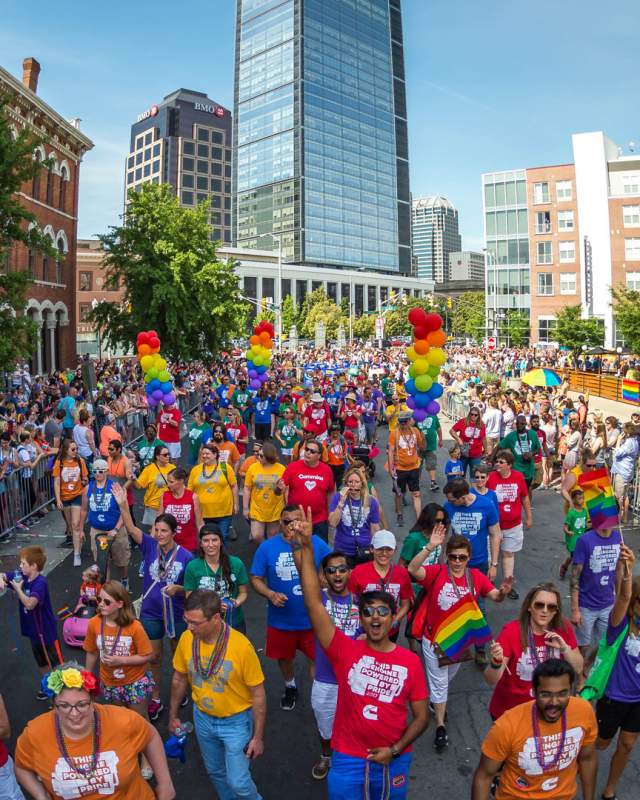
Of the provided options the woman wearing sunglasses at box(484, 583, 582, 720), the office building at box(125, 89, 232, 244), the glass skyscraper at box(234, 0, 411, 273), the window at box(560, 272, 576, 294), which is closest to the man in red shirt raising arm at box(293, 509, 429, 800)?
the woman wearing sunglasses at box(484, 583, 582, 720)

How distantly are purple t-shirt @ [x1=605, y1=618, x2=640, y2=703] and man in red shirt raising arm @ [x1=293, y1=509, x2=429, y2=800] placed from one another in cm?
152

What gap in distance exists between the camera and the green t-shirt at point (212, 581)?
493 centimetres

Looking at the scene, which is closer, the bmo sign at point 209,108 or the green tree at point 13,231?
the green tree at point 13,231

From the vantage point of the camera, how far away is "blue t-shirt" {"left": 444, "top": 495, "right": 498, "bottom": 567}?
6258 mm

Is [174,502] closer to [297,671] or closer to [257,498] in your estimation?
[257,498]

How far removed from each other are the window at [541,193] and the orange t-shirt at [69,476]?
206ft

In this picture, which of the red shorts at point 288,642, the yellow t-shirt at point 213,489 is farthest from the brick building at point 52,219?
the red shorts at point 288,642

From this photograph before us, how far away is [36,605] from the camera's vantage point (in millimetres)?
5176

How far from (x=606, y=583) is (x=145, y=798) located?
3957 mm

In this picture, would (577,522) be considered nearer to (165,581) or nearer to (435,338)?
(165,581)

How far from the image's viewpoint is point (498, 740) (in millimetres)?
3104

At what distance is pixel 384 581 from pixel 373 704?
153 centimetres

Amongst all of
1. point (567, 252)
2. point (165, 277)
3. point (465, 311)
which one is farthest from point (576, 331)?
point (465, 311)

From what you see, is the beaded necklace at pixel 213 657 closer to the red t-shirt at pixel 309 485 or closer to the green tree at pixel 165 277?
the red t-shirt at pixel 309 485
